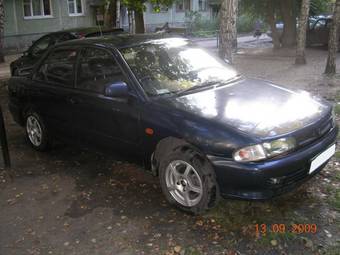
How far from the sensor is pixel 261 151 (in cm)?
339

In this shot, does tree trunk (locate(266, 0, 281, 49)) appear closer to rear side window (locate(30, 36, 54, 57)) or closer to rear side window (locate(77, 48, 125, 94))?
rear side window (locate(30, 36, 54, 57))

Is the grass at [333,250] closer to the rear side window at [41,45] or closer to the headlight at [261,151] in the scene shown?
the headlight at [261,151]

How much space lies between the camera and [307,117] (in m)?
3.84

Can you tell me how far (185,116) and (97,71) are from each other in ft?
4.86

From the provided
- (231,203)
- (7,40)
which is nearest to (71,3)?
(7,40)

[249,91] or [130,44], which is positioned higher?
[130,44]

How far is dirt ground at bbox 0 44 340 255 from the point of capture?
3451 millimetres

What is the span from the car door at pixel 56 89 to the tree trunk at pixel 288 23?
640 inches

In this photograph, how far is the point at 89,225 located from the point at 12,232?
2.38ft

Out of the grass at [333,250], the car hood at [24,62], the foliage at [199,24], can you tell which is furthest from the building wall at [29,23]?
the grass at [333,250]

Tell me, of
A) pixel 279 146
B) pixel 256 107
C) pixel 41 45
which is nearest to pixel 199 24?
pixel 41 45

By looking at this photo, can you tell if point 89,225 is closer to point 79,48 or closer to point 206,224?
point 206,224
